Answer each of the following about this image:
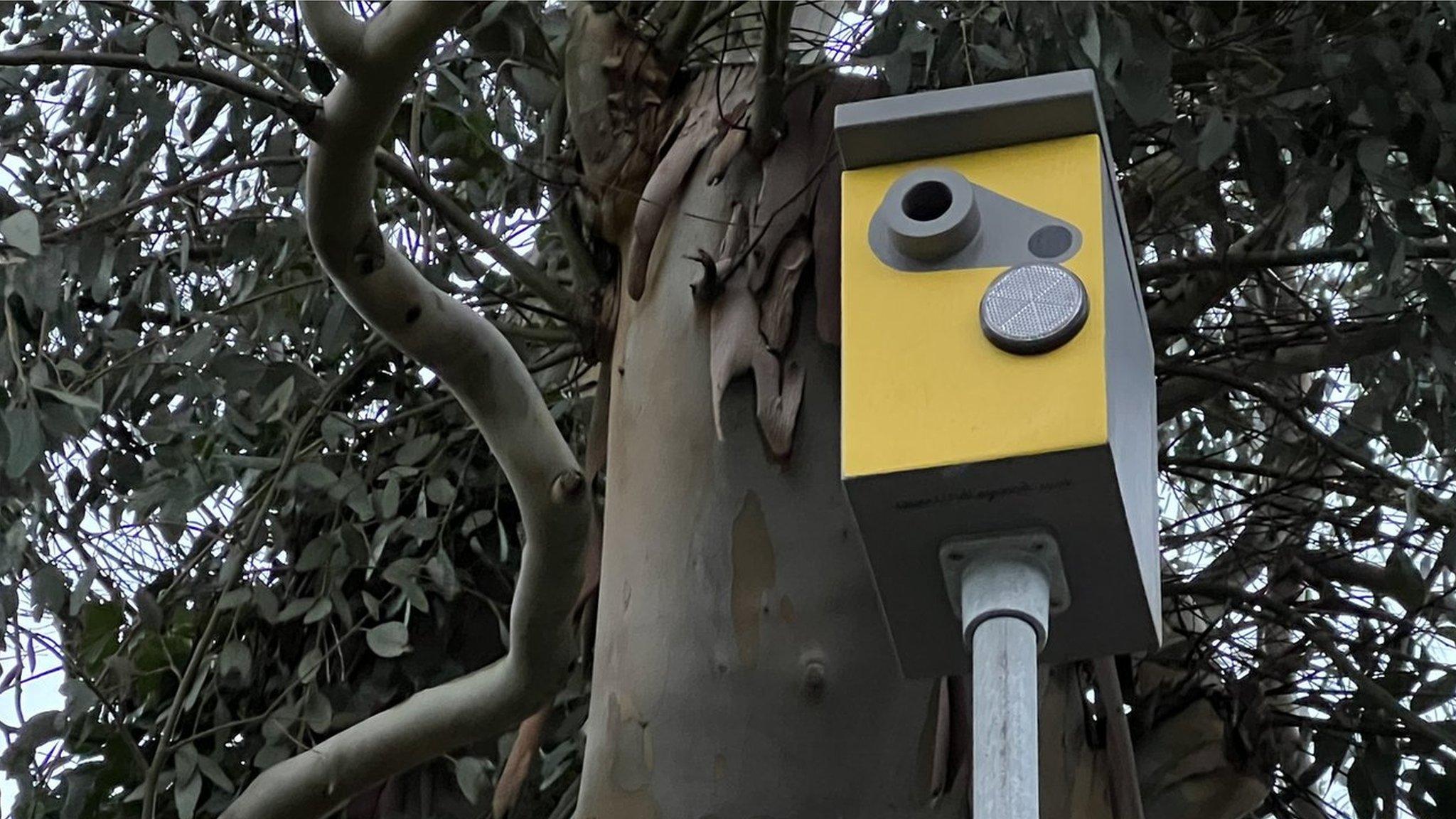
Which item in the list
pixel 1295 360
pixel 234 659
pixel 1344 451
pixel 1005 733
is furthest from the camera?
pixel 234 659

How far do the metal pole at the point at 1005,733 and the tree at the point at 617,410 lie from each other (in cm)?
106

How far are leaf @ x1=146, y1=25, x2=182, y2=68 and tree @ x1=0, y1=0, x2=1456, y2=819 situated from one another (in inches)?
0.5

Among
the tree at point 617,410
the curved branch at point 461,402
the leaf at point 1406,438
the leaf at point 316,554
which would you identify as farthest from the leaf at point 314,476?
the leaf at point 1406,438

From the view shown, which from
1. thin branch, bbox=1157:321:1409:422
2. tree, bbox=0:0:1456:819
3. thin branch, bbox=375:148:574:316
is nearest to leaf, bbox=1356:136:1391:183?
tree, bbox=0:0:1456:819

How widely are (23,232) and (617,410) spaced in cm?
102

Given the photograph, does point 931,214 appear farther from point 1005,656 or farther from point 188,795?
point 188,795

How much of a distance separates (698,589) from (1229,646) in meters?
1.64

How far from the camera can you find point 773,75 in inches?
134

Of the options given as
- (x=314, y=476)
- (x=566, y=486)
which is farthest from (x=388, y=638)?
(x=566, y=486)

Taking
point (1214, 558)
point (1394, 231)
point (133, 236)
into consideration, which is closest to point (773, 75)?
point (1394, 231)

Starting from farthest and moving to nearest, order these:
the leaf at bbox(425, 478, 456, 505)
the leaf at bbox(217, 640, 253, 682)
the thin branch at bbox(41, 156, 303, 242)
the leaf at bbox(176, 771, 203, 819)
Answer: the leaf at bbox(425, 478, 456, 505)
the leaf at bbox(217, 640, 253, 682)
the leaf at bbox(176, 771, 203, 819)
the thin branch at bbox(41, 156, 303, 242)

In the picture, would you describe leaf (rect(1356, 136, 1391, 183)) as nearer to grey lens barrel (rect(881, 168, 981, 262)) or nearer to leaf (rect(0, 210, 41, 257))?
grey lens barrel (rect(881, 168, 981, 262))

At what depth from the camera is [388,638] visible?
4305mm

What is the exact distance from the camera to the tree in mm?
3205
